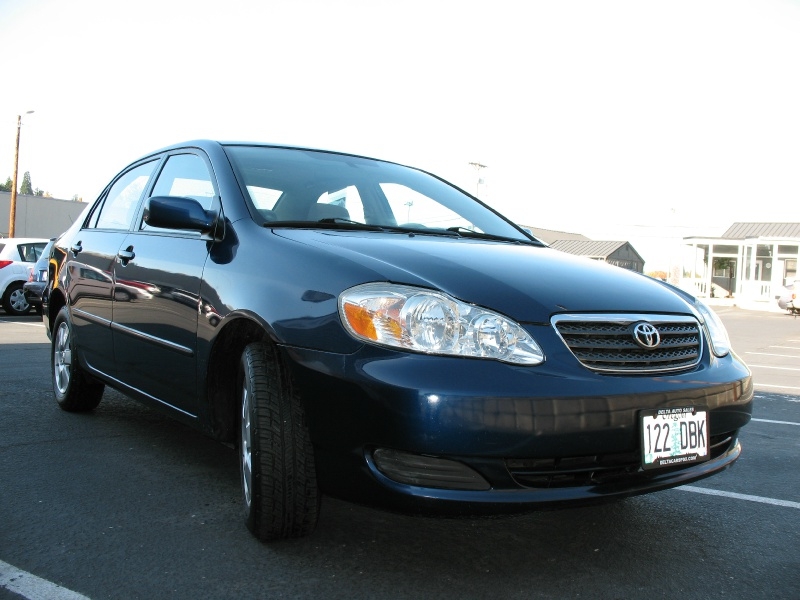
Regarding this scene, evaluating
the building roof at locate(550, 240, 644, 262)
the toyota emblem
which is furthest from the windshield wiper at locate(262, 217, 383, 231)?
the building roof at locate(550, 240, 644, 262)

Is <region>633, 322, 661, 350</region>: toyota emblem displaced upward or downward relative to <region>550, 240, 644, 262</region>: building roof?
downward

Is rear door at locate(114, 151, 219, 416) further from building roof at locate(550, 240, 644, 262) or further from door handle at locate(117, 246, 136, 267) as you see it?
building roof at locate(550, 240, 644, 262)

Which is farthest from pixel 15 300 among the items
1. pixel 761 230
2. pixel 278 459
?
pixel 761 230

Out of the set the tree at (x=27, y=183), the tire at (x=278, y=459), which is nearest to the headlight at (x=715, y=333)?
the tire at (x=278, y=459)

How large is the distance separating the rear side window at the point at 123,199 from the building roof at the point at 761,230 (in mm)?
40093

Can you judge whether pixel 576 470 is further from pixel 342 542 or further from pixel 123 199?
pixel 123 199

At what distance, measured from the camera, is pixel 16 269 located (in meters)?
13.8

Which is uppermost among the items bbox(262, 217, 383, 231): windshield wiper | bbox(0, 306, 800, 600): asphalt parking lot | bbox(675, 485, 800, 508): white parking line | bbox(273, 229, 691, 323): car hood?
bbox(262, 217, 383, 231): windshield wiper

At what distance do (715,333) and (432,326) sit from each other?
1.28 meters

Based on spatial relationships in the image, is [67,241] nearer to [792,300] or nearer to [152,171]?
[152,171]

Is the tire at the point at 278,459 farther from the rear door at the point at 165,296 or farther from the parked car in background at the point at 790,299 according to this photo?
the parked car in background at the point at 790,299

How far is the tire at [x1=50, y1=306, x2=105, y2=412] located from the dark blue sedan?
4.71ft

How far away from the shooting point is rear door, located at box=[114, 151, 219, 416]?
10.5 feet

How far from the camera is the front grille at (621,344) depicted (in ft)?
8.05
